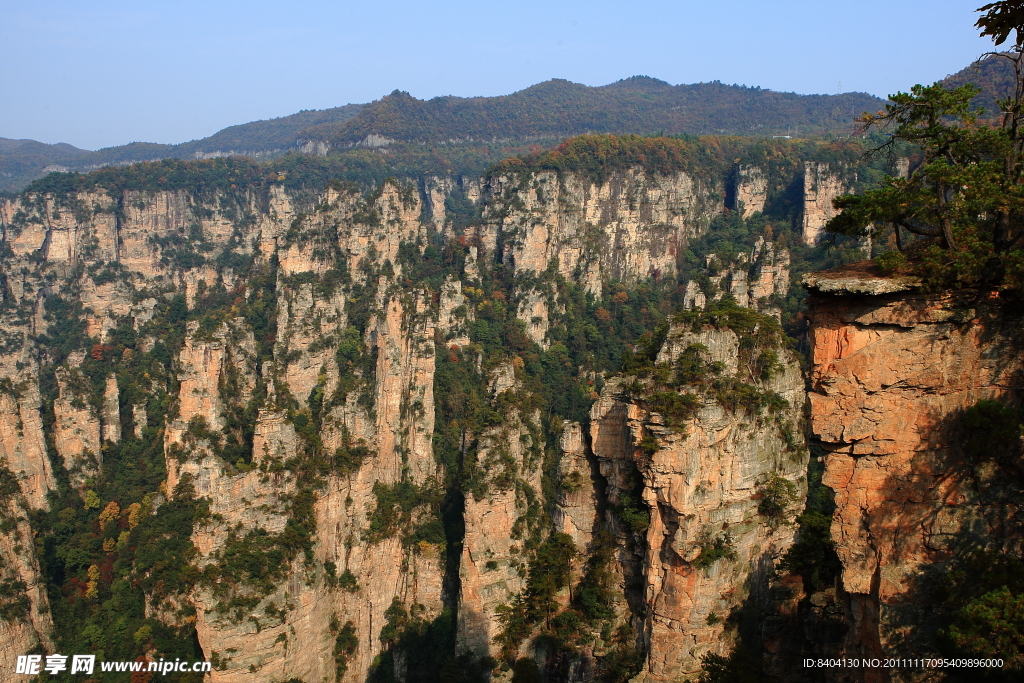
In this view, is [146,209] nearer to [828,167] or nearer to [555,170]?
[555,170]

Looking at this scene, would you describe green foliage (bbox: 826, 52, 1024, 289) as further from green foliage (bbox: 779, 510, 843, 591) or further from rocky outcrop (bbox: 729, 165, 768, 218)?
rocky outcrop (bbox: 729, 165, 768, 218)

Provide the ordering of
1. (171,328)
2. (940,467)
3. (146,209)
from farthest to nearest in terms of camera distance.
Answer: (146,209) → (171,328) → (940,467)

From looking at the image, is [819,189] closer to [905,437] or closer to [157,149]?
[905,437]

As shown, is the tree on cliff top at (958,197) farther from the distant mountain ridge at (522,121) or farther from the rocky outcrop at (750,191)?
the distant mountain ridge at (522,121)

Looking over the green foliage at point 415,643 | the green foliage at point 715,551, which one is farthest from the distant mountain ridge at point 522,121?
the green foliage at point 715,551

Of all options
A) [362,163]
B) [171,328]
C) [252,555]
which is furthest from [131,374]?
[362,163]

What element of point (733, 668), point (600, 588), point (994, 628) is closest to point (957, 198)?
point (994, 628)

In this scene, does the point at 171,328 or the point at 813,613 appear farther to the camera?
the point at 171,328
